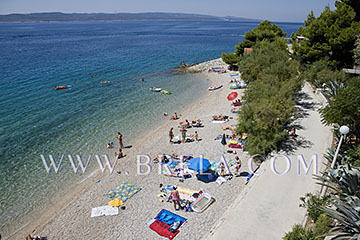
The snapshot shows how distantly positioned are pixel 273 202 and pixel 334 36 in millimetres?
20653

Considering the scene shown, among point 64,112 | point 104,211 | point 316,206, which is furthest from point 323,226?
point 64,112

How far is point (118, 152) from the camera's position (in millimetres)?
19391

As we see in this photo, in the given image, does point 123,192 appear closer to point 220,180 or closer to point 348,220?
point 220,180

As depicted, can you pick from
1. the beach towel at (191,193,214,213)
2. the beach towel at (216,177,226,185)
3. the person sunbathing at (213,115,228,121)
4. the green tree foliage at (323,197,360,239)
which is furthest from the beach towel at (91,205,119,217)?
the person sunbathing at (213,115,228,121)

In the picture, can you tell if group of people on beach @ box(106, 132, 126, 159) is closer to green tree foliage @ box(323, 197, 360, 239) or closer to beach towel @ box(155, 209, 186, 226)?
beach towel @ box(155, 209, 186, 226)

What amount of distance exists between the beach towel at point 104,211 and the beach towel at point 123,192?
739 mm

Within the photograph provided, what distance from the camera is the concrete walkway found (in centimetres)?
952

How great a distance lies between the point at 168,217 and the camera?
1170cm

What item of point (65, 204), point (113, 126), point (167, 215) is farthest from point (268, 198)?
point (113, 126)

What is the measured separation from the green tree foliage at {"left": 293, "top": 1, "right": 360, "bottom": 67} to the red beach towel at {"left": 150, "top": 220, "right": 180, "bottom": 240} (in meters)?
23.1

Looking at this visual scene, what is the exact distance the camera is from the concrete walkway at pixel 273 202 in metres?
9.52

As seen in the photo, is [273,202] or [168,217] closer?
[273,202]

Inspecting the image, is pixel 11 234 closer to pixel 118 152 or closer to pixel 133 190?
pixel 133 190

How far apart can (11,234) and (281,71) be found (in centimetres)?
2030
